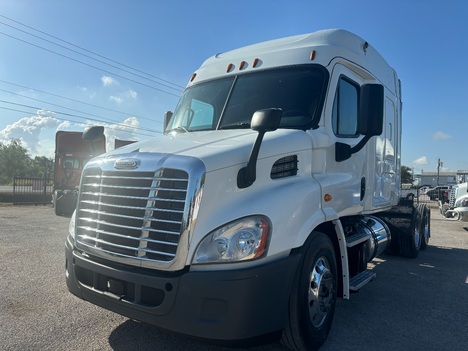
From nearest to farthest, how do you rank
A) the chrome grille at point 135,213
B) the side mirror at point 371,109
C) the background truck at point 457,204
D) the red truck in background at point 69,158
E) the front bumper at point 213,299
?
the front bumper at point 213,299, the chrome grille at point 135,213, the side mirror at point 371,109, the background truck at point 457,204, the red truck in background at point 69,158

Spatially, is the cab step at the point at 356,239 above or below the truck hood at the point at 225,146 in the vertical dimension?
below

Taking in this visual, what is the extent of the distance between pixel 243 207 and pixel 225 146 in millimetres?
594

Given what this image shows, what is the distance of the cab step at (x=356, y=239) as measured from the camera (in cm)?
442

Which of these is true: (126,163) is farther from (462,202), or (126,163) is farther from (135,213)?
(462,202)

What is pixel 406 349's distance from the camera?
352 cm

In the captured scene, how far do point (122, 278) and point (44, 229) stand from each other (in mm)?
8835

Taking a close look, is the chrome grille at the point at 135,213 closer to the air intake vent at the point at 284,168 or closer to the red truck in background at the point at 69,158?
the air intake vent at the point at 284,168

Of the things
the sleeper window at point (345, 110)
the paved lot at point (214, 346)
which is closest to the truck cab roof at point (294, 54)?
the sleeper window at point (345, 110)

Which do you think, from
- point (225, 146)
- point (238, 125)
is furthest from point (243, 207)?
point (238, 125)

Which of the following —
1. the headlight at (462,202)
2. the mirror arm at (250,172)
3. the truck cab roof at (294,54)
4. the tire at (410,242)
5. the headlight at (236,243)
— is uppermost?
the truck cab roof at (294,54)

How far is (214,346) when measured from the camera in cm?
327

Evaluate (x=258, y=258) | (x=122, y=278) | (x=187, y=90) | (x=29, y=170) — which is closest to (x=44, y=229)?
(x=187, y=90)

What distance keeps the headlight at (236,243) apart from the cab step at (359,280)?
1.75 m

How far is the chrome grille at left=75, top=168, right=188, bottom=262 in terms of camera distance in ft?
9.35
